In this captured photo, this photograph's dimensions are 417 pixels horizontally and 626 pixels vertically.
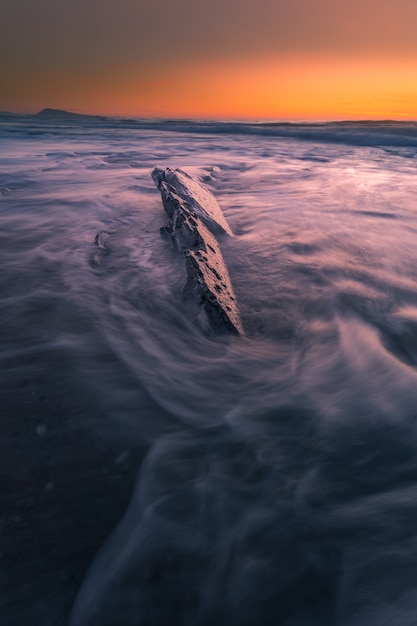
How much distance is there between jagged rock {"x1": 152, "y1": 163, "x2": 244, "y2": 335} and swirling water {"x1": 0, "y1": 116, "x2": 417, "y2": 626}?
0.44ft

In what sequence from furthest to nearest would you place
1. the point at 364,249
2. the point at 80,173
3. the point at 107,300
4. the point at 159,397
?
the point at 80,173 < the point at 364,249 < the point at 107,300 < the point at 159,397

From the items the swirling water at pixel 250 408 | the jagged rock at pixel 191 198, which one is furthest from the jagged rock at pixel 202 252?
the swirling water at pixel 250 408

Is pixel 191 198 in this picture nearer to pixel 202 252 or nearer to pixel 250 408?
pixel 202 252

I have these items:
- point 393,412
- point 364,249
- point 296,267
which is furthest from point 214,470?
point 364,249

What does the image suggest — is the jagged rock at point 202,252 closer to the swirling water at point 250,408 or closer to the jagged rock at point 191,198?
the jagged rock at point 191,198

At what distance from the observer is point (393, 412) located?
194cm

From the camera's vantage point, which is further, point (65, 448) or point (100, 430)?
point (100, 430)

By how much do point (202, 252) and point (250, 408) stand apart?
5.08 feet

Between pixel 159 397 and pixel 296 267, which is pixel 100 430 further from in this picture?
pixel 296 267

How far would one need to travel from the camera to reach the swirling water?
1191 mm

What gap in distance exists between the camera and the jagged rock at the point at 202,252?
2.59m

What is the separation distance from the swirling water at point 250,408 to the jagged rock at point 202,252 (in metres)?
0.13

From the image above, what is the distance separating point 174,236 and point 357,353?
2110mm

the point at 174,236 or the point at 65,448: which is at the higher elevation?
the point at 174,236
